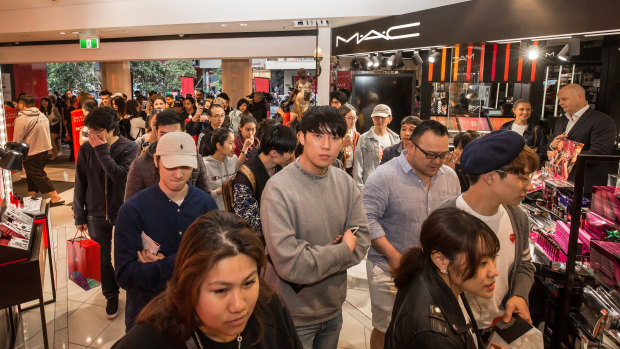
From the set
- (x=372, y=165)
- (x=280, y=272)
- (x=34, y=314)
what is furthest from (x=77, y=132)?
(x=280, y=272)

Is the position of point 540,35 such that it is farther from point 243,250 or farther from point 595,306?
point 243,250

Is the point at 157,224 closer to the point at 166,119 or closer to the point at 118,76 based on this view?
the point at 166,119

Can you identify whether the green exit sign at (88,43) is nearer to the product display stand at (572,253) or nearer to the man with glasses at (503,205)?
the man with glasses at (503,205)

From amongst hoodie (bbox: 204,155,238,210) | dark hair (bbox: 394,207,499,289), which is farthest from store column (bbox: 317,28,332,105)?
dark hair (bbox: 394,207,499,289)

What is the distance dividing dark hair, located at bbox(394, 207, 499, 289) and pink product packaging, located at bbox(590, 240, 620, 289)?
3.22ft

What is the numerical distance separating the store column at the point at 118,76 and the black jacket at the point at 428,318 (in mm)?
15405

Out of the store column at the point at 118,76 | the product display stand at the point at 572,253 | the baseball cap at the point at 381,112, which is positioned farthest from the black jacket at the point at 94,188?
the store column at the point at 118,76

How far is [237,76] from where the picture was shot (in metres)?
13.5

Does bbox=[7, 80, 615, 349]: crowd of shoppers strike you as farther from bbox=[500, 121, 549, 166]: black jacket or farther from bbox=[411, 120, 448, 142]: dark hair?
bbox=[500, 121, 549, 166]: black jacket

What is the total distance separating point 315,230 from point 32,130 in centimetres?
697

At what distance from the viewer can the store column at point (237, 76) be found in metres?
13.4

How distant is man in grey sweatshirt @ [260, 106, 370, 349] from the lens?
5.86 ft

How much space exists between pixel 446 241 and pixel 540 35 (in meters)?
4.06

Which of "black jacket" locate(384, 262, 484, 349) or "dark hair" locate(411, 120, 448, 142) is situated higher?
"dark hair" locate(411, 120, 448, 142)
